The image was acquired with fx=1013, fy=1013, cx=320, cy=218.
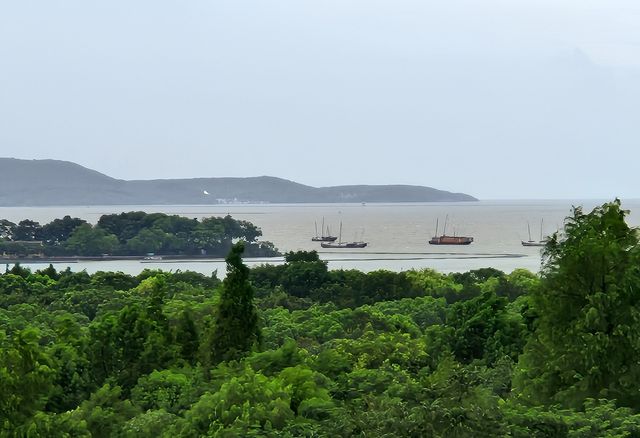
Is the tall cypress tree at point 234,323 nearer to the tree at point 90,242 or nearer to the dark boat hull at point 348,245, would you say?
the tree at point 90,242

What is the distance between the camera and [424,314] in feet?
185

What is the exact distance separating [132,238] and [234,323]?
12697cm

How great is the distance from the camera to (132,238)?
515 feet

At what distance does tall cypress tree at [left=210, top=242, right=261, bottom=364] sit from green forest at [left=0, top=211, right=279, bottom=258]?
12245 centimetres

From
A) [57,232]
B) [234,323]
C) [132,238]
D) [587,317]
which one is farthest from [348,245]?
[587,317]

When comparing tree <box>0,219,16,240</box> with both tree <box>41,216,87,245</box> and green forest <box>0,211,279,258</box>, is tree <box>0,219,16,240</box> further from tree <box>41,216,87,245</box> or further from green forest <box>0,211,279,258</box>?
tree <box>41,216,87,245</box>

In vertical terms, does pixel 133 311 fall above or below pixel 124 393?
above

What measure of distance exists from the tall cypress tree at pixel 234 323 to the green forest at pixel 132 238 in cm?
12245

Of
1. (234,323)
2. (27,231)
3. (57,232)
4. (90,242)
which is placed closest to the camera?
(234,323)

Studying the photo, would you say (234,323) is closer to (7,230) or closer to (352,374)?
(352,374)

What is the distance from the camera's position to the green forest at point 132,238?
15462cm

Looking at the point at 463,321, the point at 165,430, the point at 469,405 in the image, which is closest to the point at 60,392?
the point at 165,430

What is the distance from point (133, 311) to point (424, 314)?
85.5 feet

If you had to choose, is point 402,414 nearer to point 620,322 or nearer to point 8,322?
point 620,322
